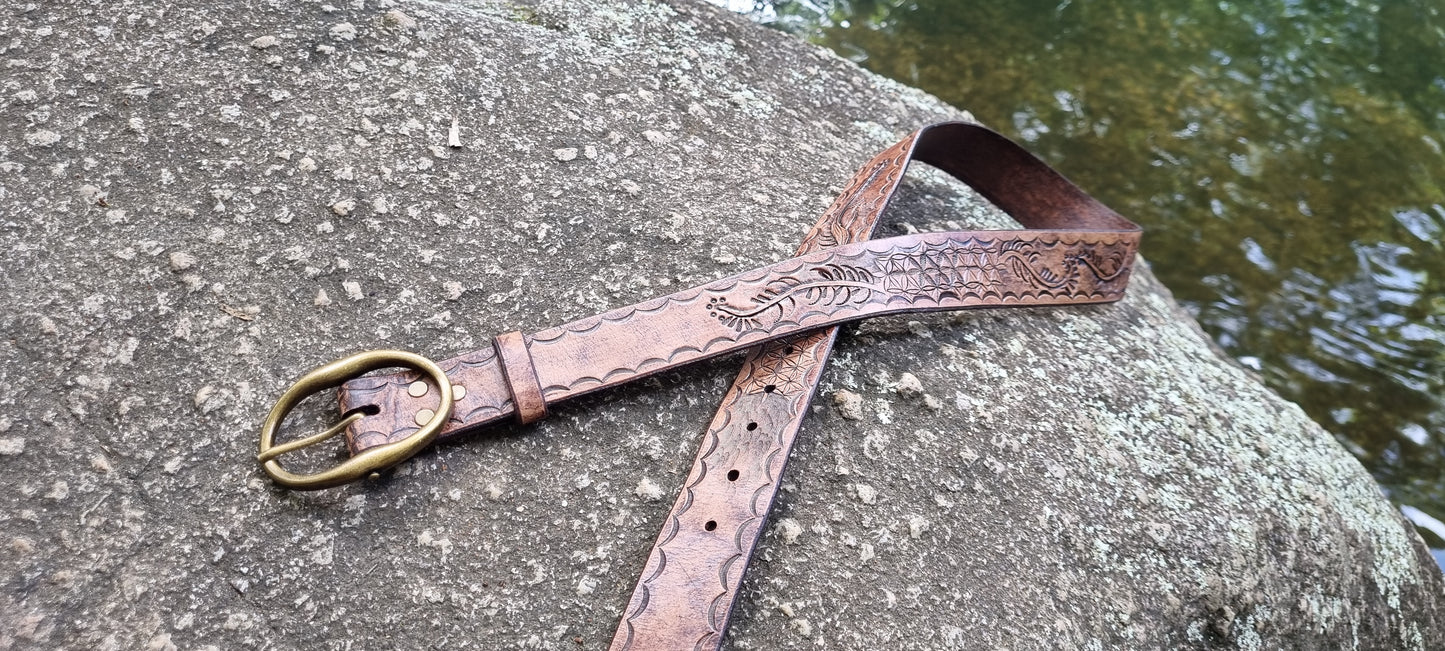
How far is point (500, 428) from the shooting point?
151 cm

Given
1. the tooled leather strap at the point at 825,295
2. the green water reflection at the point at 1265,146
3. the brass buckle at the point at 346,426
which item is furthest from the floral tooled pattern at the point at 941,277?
the green water reflection at the point at 1265,146

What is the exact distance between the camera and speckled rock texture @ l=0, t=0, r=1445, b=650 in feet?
4.40

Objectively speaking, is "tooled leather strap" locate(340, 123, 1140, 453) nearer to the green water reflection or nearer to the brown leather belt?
the brown leather belt

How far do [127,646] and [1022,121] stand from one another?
304 cm

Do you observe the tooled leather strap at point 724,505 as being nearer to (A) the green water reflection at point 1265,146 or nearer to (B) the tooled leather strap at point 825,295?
(B) the tooled leather strap at point 825,295

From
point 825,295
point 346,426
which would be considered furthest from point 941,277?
point 346,426

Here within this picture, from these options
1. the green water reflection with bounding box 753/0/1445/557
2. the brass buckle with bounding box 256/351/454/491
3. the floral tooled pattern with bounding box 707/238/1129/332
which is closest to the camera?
the brass buckle with bounding box 256/351/454/491

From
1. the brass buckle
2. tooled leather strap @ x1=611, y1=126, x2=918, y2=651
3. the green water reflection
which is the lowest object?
the green water reflection

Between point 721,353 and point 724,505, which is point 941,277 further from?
point 724,505

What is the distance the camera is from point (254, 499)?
1359mm

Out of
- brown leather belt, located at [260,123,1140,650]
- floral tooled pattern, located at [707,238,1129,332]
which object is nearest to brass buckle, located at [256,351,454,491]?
brown leather belt, located at [260,123,1140,650]

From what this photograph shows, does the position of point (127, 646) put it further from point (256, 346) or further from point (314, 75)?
point (314, 75)

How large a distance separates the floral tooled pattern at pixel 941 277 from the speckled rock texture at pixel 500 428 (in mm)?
84

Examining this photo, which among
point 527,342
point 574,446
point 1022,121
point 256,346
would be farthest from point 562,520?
point 1022,121
